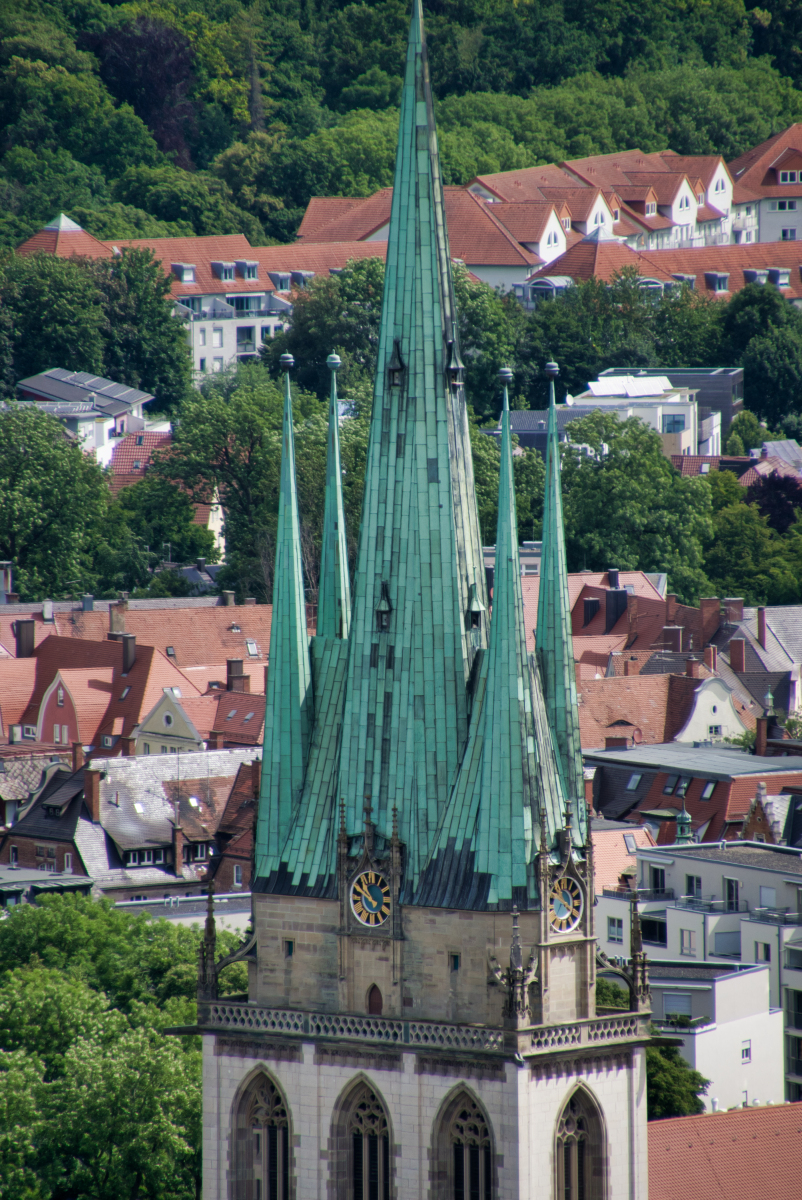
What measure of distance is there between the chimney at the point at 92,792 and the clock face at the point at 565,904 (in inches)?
3575

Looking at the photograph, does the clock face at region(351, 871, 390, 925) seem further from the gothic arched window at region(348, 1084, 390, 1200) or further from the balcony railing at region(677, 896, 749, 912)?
the balcony railing at region(677, 896, 749, 912)

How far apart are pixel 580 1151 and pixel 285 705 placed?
12.0 metres

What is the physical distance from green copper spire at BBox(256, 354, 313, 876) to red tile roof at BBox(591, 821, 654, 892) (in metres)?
61.4

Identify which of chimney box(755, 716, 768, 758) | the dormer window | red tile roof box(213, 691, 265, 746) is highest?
red tile roof box(213, 691, 265, 746)

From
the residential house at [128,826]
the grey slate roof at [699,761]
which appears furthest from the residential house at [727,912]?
the residential house at [128,826]

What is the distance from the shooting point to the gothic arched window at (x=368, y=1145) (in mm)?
83750

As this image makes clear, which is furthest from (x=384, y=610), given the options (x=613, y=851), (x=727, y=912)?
(x=613, y=851)

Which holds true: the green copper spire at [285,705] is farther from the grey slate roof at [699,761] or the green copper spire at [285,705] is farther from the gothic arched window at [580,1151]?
the grey slate roof at [699,761]

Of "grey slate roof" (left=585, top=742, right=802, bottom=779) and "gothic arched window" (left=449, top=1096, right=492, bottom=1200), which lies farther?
"grey slate roof" (left=585, top=742, right=802, bottom=779)

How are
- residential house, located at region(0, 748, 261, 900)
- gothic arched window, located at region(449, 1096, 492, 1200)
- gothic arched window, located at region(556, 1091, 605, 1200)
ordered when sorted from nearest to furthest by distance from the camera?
1. gothic arched window, located at region(449, 1096, 492, 1200)
2. gothic arched window, located at region(556, 1091, 605, 1200)
3. residential house, located at region(0, 748, 261, 900)

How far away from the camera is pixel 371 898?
268ft

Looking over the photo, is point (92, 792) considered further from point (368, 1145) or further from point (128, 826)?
point (368, 1145)

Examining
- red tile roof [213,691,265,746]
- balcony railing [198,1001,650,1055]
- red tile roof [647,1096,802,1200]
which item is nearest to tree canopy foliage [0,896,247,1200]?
red tile roof [647,1096,802,1200]

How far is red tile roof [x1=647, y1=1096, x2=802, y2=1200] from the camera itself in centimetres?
10169
